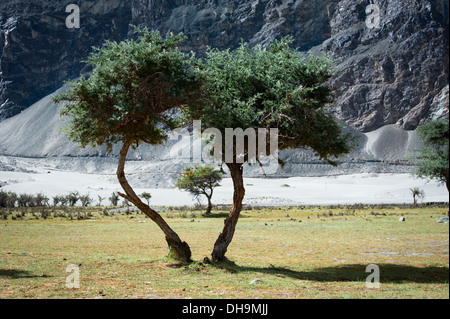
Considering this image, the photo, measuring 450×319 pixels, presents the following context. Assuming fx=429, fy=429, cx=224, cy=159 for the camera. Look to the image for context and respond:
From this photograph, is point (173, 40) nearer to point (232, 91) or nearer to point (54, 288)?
point (232, 91)

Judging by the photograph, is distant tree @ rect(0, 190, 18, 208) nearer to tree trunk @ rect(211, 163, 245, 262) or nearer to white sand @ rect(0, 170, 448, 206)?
white sand @ rect(0, 170, 448, 206)

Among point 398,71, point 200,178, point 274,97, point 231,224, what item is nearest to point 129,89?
point 274,97

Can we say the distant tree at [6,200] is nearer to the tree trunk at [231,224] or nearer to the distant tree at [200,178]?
the distant tree at [200,178]

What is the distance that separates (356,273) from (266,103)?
6017mm

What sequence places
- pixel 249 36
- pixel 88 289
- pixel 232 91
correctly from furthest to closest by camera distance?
1. pixel 249 36
2. pixel 232 91
3. pixel 88 289

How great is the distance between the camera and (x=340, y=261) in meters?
15.9

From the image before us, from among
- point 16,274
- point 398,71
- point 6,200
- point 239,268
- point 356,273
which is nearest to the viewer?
point 16,274

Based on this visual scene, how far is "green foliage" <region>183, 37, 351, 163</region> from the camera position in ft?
45.1

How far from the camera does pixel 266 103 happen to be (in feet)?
46.1

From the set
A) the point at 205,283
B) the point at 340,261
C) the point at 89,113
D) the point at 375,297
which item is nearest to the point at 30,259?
the point at 89,113

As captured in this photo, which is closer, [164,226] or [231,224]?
[164,226]

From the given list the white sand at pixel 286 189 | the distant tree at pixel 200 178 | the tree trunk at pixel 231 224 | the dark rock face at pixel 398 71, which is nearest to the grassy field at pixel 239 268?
the tree trunk at pixel 231 224

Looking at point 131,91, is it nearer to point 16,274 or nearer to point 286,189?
point 16,274

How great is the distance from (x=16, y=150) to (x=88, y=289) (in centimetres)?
16706
